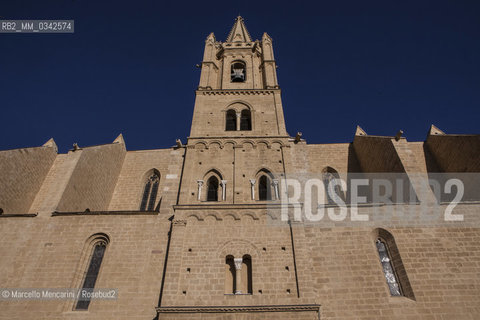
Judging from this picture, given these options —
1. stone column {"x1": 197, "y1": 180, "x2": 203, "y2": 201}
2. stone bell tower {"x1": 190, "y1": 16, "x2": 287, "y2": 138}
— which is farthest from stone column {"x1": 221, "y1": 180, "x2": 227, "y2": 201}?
stone bell tower {"x1": 190, "y1": 16, "x2": 287, "y2": 138}

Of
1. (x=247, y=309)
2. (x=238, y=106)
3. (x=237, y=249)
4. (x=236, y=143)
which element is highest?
(x=238, y=106)

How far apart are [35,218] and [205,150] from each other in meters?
6.92

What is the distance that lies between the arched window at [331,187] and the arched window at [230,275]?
5.81m

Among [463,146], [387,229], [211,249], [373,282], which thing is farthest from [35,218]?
[463,146]

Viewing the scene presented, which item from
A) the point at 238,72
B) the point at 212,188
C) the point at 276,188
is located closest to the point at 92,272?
the point at 212,188

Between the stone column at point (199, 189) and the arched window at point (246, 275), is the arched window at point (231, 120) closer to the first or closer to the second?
the stone column at point (199, 189)

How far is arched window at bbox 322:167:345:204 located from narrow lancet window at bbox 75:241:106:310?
9387 millimetres

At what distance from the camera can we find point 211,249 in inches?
399

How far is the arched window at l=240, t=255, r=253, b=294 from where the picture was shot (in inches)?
374

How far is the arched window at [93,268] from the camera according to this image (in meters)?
9.81

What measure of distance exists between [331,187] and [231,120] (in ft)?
19.8

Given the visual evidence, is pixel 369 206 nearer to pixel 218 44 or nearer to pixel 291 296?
pixel 291 296

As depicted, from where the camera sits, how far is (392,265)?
10102mm

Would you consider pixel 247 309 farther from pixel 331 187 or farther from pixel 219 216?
pixel 331 187
